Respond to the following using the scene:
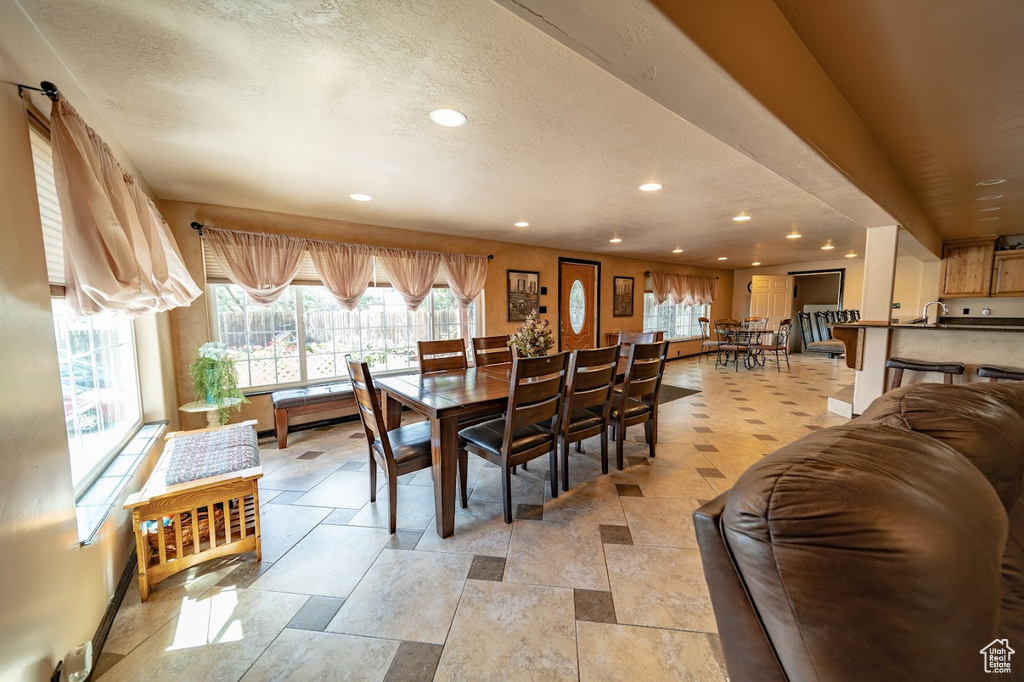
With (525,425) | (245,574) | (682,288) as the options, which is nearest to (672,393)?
(682,288)

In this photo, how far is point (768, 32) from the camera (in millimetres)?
1144

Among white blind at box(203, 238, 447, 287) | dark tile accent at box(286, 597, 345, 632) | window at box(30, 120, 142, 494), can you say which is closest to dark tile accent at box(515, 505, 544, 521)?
dark tile accent at box(286, 597, 345, 632)

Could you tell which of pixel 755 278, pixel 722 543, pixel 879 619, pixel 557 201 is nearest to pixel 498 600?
pixel 722 543

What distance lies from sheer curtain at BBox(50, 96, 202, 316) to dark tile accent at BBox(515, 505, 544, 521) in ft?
6.75

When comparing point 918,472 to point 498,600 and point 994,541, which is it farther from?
point 498,600

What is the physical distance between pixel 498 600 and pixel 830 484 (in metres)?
1.39

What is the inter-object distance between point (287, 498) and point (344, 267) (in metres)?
2.20

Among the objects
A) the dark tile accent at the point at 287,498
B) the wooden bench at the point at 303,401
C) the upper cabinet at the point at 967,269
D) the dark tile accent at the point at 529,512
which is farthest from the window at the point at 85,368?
the upper cabinet at the point at 967,269

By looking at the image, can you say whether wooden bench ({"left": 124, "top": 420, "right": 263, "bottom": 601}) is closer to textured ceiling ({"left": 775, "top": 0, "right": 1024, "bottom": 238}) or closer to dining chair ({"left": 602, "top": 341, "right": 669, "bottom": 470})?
dining chair ({"left": 602, "top": 341, "right": 669, "bottom": 470})

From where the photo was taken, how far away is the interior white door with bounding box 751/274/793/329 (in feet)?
26.2

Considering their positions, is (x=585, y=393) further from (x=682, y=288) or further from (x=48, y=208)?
(x=682, y=288)

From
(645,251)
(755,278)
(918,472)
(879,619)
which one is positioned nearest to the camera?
(879,619)

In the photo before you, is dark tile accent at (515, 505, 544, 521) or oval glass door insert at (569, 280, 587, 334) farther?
oval glass door insert at (569, 280, 587, 334)

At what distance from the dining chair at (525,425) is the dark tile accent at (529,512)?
0.09 metres
